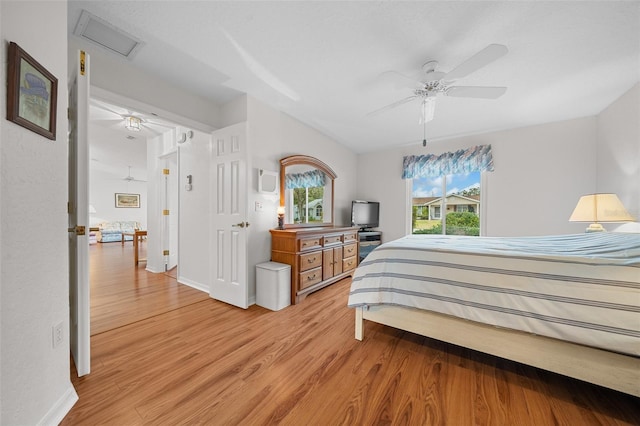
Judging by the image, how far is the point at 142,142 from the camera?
4820 mm

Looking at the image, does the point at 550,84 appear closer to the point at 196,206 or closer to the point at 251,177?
the point at 251,177

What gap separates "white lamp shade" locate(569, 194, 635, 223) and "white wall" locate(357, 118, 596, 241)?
93cm

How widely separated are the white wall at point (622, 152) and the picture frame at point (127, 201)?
1234 cm

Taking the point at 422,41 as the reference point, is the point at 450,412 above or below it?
below

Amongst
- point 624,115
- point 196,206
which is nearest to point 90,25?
point 196,206

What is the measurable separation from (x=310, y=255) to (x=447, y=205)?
9.89ft

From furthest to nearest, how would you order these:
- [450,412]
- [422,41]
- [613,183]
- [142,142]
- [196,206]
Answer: [142,142], [196,206], [613,183], [422,41], [450,412]

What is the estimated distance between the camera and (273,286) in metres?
2.50

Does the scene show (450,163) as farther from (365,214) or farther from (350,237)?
(350,237)

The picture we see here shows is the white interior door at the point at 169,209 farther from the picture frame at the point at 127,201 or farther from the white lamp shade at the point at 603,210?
the picture frame at the point at 127,201

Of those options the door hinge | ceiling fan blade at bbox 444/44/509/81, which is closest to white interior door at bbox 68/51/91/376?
the door hinge

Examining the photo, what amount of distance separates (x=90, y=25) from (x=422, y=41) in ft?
8.15

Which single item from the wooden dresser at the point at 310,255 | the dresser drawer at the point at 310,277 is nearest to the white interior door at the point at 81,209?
the wooden dresser at the point at 310,255

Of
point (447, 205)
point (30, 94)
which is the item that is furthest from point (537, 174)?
point (30, 94)
